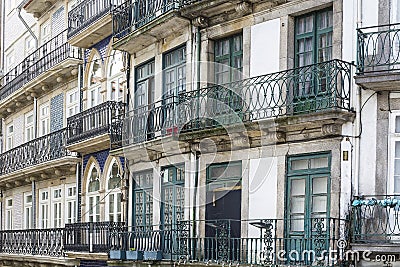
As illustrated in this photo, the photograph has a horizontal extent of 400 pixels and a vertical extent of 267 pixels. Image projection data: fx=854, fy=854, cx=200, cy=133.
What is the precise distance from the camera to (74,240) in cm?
2367

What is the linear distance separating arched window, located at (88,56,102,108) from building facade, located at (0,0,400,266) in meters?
0.06

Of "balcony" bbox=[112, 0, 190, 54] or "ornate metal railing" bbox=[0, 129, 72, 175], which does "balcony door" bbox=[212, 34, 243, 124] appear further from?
"ornate metal railing" bbox=[0, 129, 72, 175]

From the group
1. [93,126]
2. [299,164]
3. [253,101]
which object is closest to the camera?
[299,164]

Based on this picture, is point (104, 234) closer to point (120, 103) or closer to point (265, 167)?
point (120, 103)

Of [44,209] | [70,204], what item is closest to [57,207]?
[70,204]

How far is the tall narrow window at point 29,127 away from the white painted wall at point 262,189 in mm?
15218

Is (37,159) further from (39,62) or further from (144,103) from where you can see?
(144,103)

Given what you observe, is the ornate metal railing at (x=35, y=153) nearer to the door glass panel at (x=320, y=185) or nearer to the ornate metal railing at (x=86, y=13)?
the ornate metal railing at (x=86, y=13)

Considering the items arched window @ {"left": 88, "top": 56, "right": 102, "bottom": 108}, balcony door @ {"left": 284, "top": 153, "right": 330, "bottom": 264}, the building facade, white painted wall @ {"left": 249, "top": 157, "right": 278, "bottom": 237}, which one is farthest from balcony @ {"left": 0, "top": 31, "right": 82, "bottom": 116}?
balcony door @ {"left": 284, "top": 153, "right": 330, "bottom": 264}

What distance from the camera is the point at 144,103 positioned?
2100 centimetres

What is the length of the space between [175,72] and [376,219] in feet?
23.1

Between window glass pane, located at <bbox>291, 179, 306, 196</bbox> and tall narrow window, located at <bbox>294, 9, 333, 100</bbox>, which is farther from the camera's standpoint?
window glass pane, located at <bbox>291, 179, 306, 196</bbox>

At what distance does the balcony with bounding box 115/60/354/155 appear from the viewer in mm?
14930

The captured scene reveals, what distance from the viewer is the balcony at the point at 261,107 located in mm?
14930
